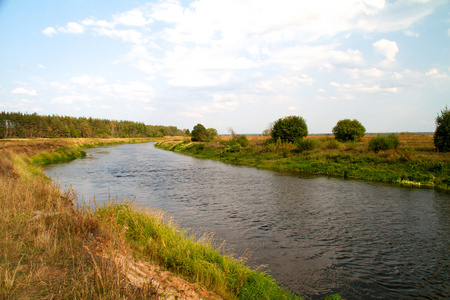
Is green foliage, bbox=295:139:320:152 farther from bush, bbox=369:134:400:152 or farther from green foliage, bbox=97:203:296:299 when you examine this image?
green foliage, bbox=97:203:296:299

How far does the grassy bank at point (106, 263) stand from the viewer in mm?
3809

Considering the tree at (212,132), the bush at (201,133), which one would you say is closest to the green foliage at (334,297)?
the bush at (201,133)

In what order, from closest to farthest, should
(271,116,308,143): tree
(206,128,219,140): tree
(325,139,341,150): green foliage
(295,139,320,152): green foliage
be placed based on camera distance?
(325,139,341,150): green foliage < (295,139,320,152): green foliage < (271,116,308,143): tree < (206,128,219,140): tree

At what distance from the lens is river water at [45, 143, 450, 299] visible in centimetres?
657

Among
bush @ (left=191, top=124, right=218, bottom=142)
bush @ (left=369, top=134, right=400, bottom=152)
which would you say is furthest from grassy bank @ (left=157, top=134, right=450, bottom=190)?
bush @ (left=191, top=124, right=218, bottom=142)

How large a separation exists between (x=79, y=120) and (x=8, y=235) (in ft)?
450

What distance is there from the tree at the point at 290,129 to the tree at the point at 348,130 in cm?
482

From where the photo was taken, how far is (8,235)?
5.23 metres

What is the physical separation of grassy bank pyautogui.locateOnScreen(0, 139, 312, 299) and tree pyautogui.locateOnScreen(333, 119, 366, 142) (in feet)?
113

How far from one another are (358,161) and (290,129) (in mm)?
13017

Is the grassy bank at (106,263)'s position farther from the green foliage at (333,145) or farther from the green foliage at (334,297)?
the green foliage at (333,145)

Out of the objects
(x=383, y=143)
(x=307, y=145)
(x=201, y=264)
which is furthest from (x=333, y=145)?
(x=201, y=264)

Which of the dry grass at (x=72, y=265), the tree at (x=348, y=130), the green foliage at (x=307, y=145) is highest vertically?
the tree at (x=348, y=130)

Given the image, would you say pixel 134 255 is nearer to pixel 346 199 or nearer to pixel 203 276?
pixel 203 276
